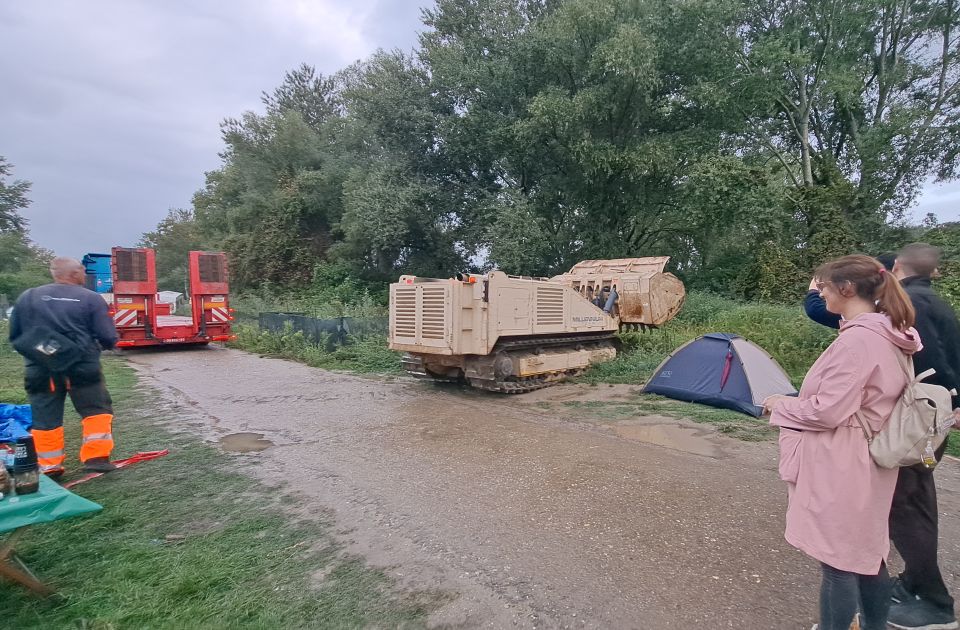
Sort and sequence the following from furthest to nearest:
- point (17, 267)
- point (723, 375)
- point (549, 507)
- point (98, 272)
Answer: point (17, 267)
point (98, 272)
point (723, 375)
point (549, 507)

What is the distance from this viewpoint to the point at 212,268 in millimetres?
15328

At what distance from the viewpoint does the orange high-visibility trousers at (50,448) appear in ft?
14.4

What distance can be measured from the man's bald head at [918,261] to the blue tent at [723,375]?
4605 mm

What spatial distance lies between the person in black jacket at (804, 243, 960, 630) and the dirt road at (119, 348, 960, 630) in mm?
450

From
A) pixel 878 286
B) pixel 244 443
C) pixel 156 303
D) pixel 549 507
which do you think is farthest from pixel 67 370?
pixel 156 303

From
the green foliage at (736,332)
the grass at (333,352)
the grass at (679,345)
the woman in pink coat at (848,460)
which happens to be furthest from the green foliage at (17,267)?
the woman in pink coat at (848,460)

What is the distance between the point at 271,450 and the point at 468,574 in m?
3.29

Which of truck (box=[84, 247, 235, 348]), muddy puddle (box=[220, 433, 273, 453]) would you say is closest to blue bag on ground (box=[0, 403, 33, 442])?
muddy puddle (box=[220, 433, 273, 453])

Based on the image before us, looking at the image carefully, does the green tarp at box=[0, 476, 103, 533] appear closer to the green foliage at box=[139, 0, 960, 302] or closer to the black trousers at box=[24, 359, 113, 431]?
the black trousers at box=[24, 359, 113, 431]

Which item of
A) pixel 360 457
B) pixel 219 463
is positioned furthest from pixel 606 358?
pixel 219 463

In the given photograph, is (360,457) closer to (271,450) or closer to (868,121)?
(271,450)

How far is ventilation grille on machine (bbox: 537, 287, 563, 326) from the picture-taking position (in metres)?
9.22

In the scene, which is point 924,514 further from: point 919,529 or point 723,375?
point 723,375

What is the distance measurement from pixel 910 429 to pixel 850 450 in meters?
0.22
